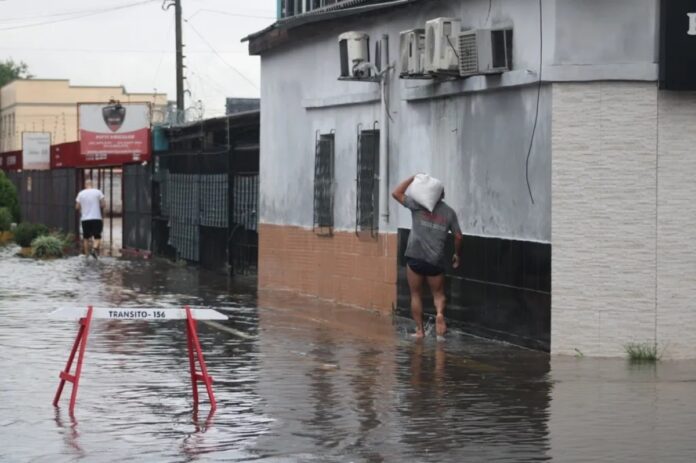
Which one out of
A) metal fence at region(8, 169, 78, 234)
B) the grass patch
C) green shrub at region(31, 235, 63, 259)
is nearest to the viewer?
the grass patch

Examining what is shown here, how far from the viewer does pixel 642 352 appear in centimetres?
1599

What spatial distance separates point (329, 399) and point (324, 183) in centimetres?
1144

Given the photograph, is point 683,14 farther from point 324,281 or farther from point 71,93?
point 71,93

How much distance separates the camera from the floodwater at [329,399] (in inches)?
424

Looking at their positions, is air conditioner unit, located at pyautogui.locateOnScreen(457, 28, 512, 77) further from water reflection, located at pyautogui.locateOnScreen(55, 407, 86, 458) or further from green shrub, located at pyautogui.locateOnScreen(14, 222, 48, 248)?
green shrub, located at pyautogui.locateOnScreen(14, 222, 48, 248)

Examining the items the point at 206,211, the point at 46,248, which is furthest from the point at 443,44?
the point at 46,248

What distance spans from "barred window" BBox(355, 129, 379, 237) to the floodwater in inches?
86.6

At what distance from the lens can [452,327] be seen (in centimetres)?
1895

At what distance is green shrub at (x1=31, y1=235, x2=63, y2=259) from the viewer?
3688cm

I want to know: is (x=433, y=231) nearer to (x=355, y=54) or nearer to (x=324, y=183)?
(x=355, y=54)

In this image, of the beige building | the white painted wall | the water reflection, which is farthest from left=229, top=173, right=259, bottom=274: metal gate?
the beige building

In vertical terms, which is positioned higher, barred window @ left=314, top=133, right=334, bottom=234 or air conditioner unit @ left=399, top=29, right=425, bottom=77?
air conditioner unit @ left=399, top=29, right=425, bottom=77

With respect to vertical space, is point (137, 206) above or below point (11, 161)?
below

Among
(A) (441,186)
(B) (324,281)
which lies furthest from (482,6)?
(B) (324,281)
